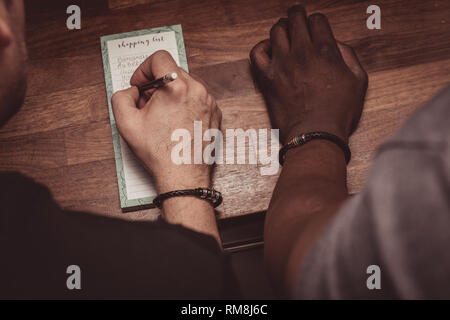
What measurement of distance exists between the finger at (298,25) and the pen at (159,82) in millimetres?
321

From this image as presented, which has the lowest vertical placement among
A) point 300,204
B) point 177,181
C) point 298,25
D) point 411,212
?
point 411,212

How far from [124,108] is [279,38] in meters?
0.41

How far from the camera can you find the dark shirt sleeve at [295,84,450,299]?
32 centimetres

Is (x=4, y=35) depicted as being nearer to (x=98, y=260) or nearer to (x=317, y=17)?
(x=98, y=260)

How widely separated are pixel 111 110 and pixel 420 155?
0.66 metres

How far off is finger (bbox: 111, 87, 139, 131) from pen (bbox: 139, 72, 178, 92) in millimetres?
31

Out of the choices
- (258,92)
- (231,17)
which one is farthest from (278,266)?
(231,17)

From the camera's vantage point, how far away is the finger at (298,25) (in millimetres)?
819

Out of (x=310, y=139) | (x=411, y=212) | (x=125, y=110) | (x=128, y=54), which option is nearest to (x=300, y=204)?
(x=310, y=139)

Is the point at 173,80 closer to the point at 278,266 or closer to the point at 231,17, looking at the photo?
the point at 231,17

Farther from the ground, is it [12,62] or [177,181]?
[12,62]

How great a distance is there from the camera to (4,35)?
0.50m

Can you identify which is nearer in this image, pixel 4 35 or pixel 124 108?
pixel 4 35
